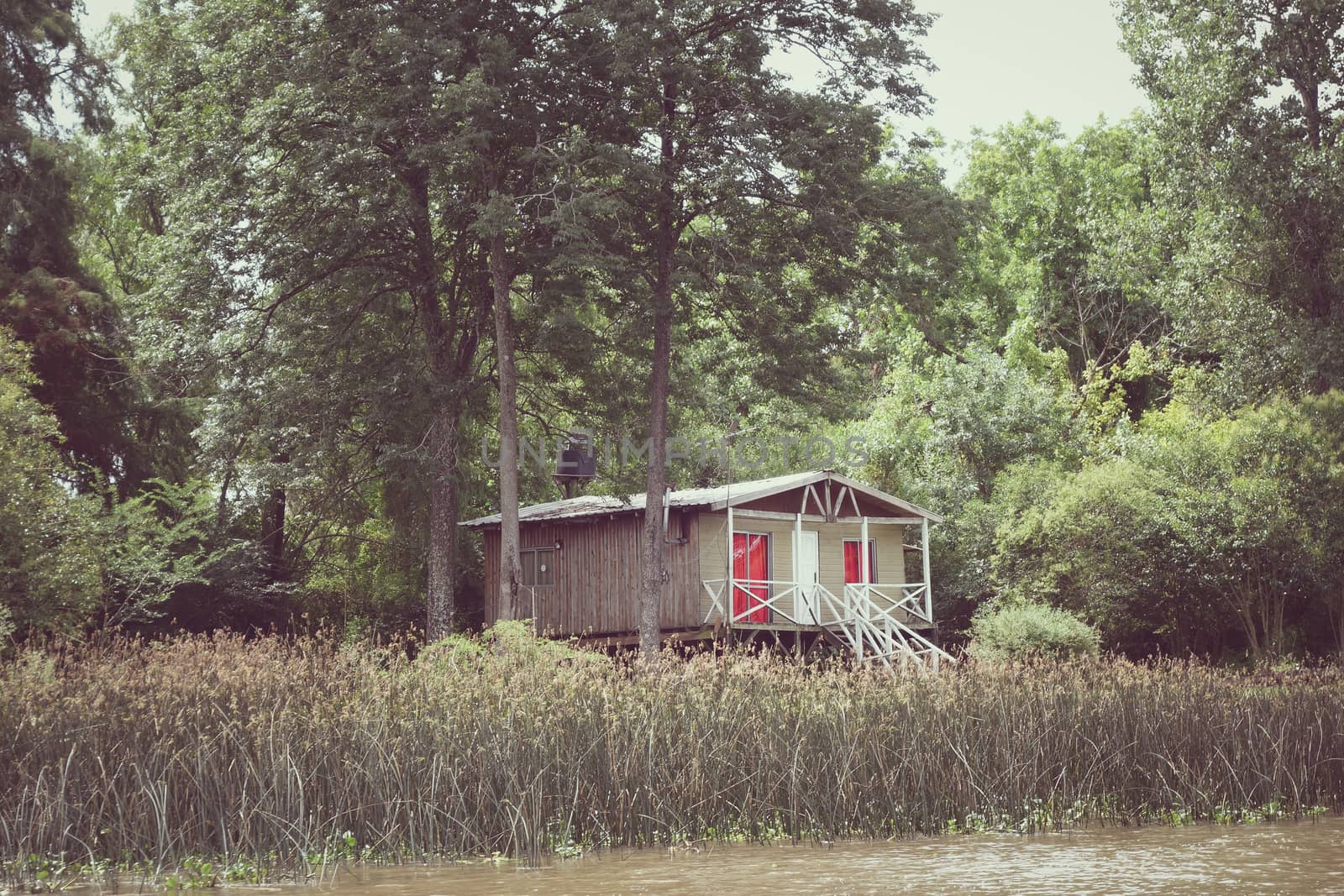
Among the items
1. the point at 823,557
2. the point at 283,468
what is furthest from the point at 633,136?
the point at 823,557

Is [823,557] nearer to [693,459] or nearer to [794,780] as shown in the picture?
[693,459]

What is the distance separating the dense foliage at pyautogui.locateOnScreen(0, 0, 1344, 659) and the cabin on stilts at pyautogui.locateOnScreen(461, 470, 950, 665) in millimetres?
1316

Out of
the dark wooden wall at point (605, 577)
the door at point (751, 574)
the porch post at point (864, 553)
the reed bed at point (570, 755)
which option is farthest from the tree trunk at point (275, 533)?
the reed bed at point (570, 755)

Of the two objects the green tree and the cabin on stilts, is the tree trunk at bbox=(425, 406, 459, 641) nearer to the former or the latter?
the cabin on stilts

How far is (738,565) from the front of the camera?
24.8m

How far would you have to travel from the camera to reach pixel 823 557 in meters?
26.4

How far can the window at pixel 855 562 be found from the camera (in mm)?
26828

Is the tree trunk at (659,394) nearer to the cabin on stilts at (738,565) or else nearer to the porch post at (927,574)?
the cabin on stilts at (738,565)

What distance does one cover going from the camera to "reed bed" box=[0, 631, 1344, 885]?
26.4 ft

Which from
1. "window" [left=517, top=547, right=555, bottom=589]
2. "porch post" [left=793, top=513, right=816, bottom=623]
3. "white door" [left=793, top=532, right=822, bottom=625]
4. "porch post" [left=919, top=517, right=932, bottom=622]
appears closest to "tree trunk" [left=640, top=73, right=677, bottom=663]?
"porch post" [left=793, top=513, right=816, bottom=623]

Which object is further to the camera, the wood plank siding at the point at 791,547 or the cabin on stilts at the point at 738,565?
the wood plank siding at the point at 791,547

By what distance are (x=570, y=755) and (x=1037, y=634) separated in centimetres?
1443

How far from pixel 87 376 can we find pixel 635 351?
10631mm

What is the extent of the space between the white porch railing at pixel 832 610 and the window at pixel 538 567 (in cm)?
348
